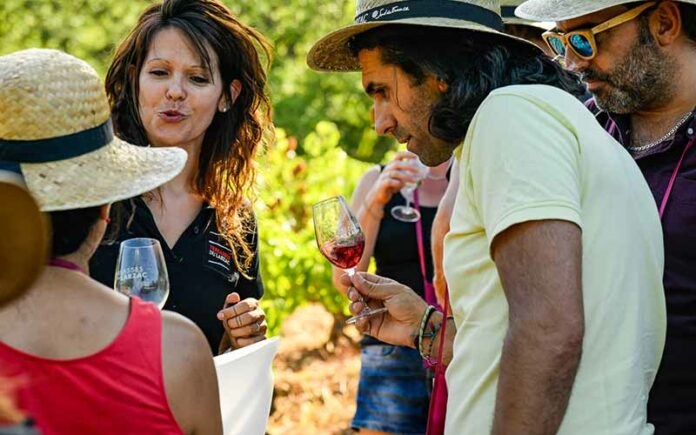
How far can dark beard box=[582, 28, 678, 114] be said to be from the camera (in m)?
3.33

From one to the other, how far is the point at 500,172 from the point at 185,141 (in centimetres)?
211

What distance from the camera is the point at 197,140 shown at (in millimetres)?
4297

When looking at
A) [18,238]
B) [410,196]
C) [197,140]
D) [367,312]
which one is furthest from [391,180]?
[18,238]

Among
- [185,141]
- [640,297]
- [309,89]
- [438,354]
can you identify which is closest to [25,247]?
[640,297]

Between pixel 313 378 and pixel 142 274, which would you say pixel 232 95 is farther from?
pixel 313 378

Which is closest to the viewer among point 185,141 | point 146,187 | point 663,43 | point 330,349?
point 146,187

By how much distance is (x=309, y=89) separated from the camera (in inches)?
548

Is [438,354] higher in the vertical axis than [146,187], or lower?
lower

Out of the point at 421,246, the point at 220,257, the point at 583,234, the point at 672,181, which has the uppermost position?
the point at 583,234

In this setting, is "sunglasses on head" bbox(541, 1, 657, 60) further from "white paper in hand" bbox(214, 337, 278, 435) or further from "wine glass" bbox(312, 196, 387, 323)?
"white paper in hand" bbox(214, 337, 278, 435)

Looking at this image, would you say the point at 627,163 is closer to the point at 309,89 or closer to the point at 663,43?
the point at 663,43

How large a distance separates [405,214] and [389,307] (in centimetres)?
175

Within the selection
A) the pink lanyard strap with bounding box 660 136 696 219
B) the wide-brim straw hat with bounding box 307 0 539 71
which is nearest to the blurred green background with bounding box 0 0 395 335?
the pink lanyard strap with bounding box 660 136 696 219

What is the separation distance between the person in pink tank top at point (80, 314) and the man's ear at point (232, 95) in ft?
6.04
